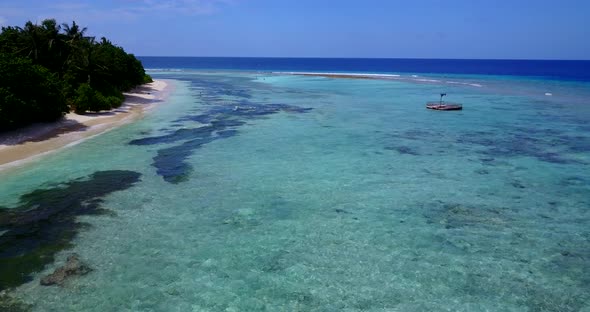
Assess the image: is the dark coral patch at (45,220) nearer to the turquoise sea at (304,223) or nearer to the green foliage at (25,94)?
the turquoise sea at (304,223)

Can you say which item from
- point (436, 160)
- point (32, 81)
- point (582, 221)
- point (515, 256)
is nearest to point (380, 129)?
point (436, 160)

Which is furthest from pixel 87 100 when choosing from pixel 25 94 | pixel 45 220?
pixel 45 220

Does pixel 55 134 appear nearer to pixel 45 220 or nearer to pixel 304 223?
pixel 45 220

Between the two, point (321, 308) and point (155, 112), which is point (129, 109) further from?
point (321, 308)

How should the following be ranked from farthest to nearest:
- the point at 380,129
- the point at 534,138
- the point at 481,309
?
1. the point at 380,129
2. the point at 534,138
3. the point at 481,309

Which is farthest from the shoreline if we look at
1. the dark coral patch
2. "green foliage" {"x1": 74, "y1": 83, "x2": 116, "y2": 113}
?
the dark coral patch

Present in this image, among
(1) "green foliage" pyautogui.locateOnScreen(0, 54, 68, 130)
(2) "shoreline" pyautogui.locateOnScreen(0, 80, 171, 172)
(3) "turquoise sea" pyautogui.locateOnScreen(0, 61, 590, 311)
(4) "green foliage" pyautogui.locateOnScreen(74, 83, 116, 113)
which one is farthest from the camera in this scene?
(4) "green foliage" pyautogui.locateOnScreen(74, 83, 116, 113)

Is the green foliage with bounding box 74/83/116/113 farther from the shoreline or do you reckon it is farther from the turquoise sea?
the turquoise sea
